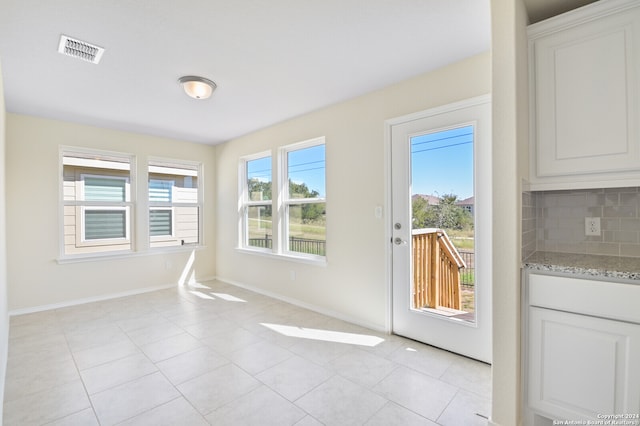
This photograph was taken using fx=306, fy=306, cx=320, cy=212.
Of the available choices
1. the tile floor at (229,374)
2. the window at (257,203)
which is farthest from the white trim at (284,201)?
the tile floor at (229,374)

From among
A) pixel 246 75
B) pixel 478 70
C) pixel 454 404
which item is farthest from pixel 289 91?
pixel 454 404

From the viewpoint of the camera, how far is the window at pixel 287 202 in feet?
12.5

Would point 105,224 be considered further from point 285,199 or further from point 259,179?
point 285,199

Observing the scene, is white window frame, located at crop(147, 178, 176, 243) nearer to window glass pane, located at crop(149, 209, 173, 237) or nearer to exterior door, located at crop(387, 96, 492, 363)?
window glass pane, located at crop(149, 209, 173, 237)

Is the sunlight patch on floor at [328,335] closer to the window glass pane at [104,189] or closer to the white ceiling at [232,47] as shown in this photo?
the white ceiling at [232,47]

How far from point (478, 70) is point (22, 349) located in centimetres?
455

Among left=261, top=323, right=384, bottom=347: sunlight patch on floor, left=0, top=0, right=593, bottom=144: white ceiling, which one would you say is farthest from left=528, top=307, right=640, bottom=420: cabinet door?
left=0, top=0, right=593, bottom=144: white ceiling

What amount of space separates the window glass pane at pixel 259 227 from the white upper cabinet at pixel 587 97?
11.3ft

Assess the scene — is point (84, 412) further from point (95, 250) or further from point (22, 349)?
point (95, 250)

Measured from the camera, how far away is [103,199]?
14.3ft

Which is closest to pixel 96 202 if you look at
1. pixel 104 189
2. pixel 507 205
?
pixel 104 189

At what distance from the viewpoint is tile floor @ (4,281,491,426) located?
1851mm

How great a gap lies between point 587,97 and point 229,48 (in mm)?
2275

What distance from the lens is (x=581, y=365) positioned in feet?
4.86
